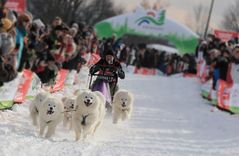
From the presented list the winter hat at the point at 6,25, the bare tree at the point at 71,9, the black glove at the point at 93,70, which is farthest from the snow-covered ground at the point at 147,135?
the bare tree at the point at 71,9

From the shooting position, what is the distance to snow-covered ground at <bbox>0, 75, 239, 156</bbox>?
699 cm

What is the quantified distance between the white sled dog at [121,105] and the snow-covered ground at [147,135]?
170 millimetres

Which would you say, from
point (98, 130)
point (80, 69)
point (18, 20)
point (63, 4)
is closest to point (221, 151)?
point (98, 130)

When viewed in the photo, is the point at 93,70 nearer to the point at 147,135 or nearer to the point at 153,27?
the point at 147,135

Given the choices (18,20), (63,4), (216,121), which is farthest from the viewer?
(63,4)

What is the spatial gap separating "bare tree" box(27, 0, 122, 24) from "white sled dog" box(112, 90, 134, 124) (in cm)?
3551

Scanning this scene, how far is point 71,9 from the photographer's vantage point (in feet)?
162

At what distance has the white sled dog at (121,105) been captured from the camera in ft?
33.8

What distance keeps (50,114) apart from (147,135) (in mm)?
2184

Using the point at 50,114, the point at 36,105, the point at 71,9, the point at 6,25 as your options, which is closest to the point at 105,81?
the point at 36,105

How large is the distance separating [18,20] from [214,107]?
6.78 m

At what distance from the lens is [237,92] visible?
42.5 ft

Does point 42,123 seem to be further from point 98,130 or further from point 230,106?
point 230,106

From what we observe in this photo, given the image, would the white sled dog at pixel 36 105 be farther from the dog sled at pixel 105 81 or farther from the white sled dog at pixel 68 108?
the dog sled at pixel 105 81
